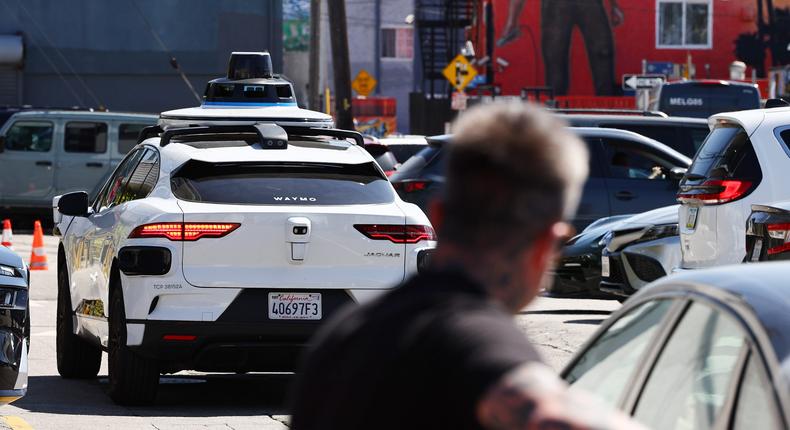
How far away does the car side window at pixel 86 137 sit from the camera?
2566cm

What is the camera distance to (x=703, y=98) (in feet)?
85.8

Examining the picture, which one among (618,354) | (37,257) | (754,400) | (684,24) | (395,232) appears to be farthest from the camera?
(684,24)

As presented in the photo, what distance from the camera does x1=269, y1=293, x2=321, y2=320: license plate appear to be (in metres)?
8.64

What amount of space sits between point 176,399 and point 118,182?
1.65 m

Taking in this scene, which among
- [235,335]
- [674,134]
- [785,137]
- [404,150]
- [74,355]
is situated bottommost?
[74,355]

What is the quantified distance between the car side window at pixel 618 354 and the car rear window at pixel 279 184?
16.0ft

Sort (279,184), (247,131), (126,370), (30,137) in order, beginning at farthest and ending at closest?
(30,137) → (247,131) → (279,184) → (126,370)

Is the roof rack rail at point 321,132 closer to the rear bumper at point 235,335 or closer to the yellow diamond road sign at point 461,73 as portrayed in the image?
the rear bumper at point 235,335

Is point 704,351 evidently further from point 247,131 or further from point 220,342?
point 247,131


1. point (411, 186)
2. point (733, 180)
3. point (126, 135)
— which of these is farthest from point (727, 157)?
point (126, 135)

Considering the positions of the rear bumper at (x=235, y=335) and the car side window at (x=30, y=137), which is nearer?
the rear bumper at (x=235, y=335)

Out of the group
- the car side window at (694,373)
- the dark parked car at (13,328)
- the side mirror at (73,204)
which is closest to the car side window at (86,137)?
the side mirror at (73,204)

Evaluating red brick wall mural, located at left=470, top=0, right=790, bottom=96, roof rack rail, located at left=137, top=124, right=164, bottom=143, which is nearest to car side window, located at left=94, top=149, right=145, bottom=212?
roof rack rail, located at left=137, top=124, right=164, bottom=143

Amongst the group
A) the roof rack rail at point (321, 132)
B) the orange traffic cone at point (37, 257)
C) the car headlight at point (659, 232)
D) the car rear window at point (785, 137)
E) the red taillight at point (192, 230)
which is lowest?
the orange traffic cone at point (37, 257)
